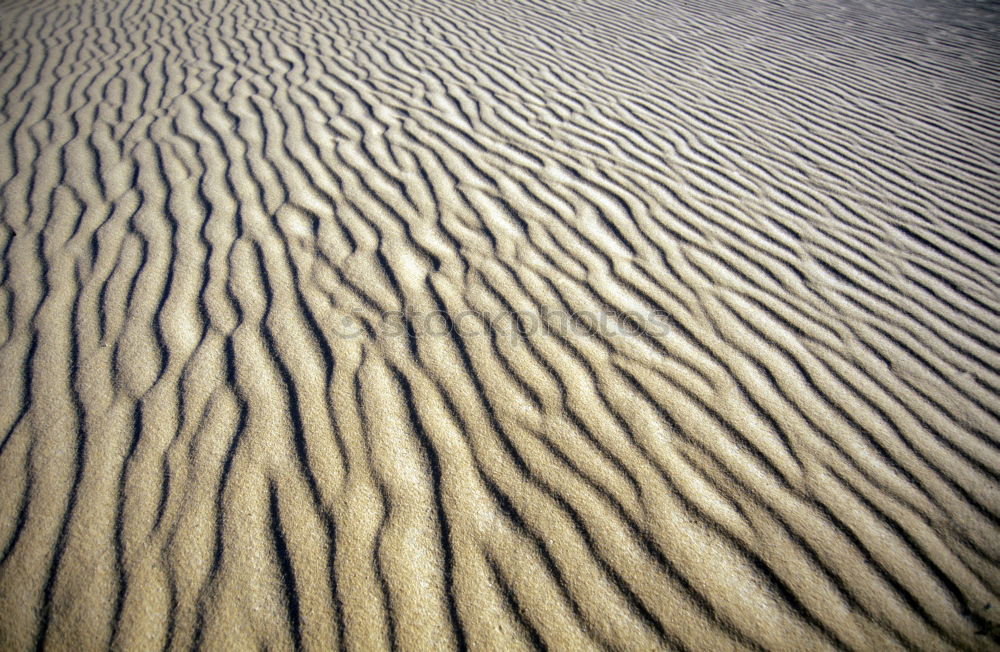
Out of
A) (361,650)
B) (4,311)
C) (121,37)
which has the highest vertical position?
(121,37)

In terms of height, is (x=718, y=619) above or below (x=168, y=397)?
below

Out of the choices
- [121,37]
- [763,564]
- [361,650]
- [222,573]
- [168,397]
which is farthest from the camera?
[121,37]

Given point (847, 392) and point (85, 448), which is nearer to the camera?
point (85, 448)

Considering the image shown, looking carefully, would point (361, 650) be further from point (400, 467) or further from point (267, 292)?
point (267, 292)

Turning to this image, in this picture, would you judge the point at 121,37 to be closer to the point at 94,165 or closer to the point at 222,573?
the point at 94,165

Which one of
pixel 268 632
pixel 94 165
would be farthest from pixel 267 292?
pixel 94 165

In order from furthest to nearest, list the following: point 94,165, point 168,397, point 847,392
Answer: point 94,165, point 847,392, point 168,397
